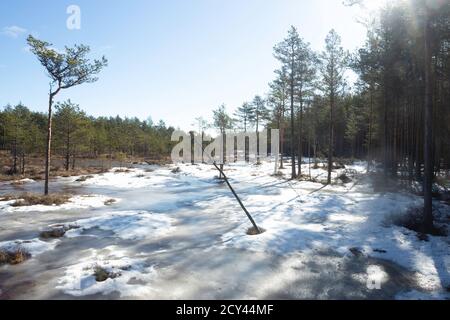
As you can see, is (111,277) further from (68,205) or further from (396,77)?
(396,77)

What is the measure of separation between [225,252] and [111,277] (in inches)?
136

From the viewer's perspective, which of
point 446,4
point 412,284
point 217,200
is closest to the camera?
point 412,284

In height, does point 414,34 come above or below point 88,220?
above

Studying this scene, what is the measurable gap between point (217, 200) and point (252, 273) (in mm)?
11836

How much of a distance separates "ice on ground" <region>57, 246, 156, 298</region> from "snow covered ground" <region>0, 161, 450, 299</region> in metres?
0.03

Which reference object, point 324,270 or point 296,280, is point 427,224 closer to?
point 324,270

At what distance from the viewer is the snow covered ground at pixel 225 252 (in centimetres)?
737

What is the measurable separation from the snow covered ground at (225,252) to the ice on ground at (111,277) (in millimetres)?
25

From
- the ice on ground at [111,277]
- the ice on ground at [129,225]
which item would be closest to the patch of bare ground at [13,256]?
the ice on ground at [111,277]

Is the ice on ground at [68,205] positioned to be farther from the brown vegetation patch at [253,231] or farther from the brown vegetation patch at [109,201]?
the brown vegetation patch at [253,231]
